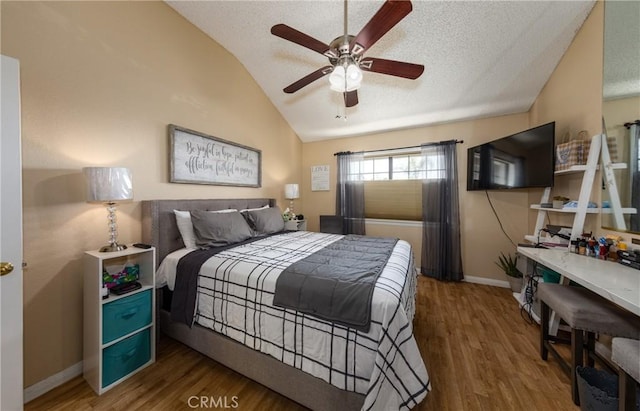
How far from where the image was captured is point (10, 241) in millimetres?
1103

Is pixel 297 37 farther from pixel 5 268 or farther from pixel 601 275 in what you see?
pixel 601 275

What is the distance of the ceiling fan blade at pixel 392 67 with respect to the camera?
1.71 metres

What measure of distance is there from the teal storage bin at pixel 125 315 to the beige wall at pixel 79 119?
0.40 meters

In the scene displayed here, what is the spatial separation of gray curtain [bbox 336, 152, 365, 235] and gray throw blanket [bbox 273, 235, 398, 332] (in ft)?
7.41

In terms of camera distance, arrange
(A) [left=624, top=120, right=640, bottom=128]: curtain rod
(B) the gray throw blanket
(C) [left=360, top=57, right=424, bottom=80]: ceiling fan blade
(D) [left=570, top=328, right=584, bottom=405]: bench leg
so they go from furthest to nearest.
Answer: (C) [left=360, top=57, right=424, bottom=80]: ceiling fan blade, (A) [left=624, top=120, right=640, bottom=128]: curtain rod, (D) [left=570, top=328, right=584, bottom=405]: bench leg, (B) the gray throw blanket

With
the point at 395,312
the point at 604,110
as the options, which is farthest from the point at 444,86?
the point at 395,312

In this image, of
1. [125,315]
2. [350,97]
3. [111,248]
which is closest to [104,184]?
[111,248]

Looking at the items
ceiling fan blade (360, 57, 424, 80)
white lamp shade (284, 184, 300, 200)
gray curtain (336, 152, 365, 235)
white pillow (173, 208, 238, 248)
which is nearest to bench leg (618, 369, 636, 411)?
ceiling fan blade (360, 57, 424, 80)

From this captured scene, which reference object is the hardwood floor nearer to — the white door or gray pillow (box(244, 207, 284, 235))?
the white door

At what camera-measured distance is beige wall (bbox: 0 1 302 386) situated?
1462 mm

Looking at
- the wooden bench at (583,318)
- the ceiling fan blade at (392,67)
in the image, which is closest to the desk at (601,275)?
the wooden bench at (583,318)

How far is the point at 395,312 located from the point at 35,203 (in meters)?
2.34

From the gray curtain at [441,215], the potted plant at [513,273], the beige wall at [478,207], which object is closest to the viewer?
the potted plant at [513,273]

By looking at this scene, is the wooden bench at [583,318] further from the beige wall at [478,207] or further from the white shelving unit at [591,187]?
the beige wall at [478,207]
